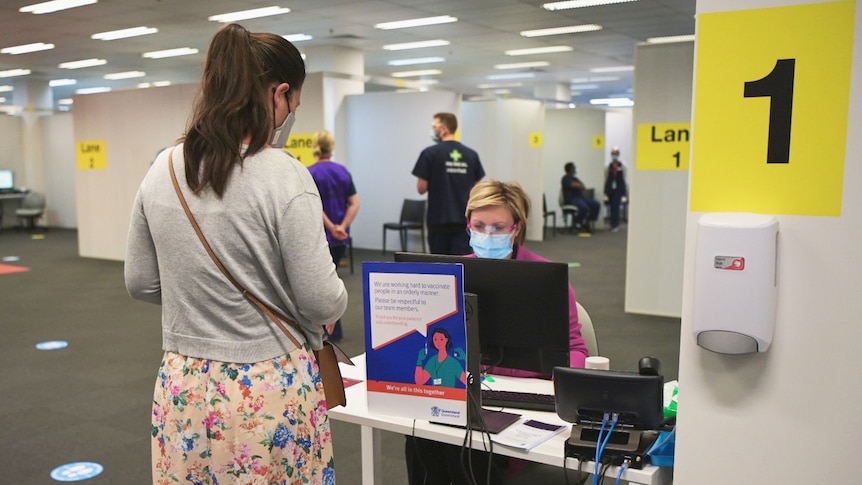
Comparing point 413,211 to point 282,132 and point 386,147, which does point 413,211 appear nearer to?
point 386,147

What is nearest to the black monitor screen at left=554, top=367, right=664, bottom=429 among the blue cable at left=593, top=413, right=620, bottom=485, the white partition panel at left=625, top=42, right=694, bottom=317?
the blue cable at left=593, top=413, right=620, bottom=485

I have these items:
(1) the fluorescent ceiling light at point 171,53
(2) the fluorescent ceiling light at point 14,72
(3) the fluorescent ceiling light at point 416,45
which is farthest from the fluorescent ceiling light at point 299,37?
(2) the fluorescent ceiling light at point 14,72

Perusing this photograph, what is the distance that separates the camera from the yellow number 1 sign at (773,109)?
1.40 m

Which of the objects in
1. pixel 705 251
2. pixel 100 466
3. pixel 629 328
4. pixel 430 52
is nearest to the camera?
pixel 705 251

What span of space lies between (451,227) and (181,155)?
179 inches

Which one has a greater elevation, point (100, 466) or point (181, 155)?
point (181, 155)

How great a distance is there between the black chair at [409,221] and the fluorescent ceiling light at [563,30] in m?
2.99

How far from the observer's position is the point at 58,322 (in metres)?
6.28

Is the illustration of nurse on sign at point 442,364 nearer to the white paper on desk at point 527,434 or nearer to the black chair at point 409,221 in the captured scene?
the white paper on desk at point 527,434

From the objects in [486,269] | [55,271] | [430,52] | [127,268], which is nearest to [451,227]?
[486,269]

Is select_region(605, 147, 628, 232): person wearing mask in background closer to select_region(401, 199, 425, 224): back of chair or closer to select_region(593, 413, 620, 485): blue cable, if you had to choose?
select_region(401, 199, 425, 224): back of chair

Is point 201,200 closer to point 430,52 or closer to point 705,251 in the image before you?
point 705,251

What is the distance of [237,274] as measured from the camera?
1501 mm

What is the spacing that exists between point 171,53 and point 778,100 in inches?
489
